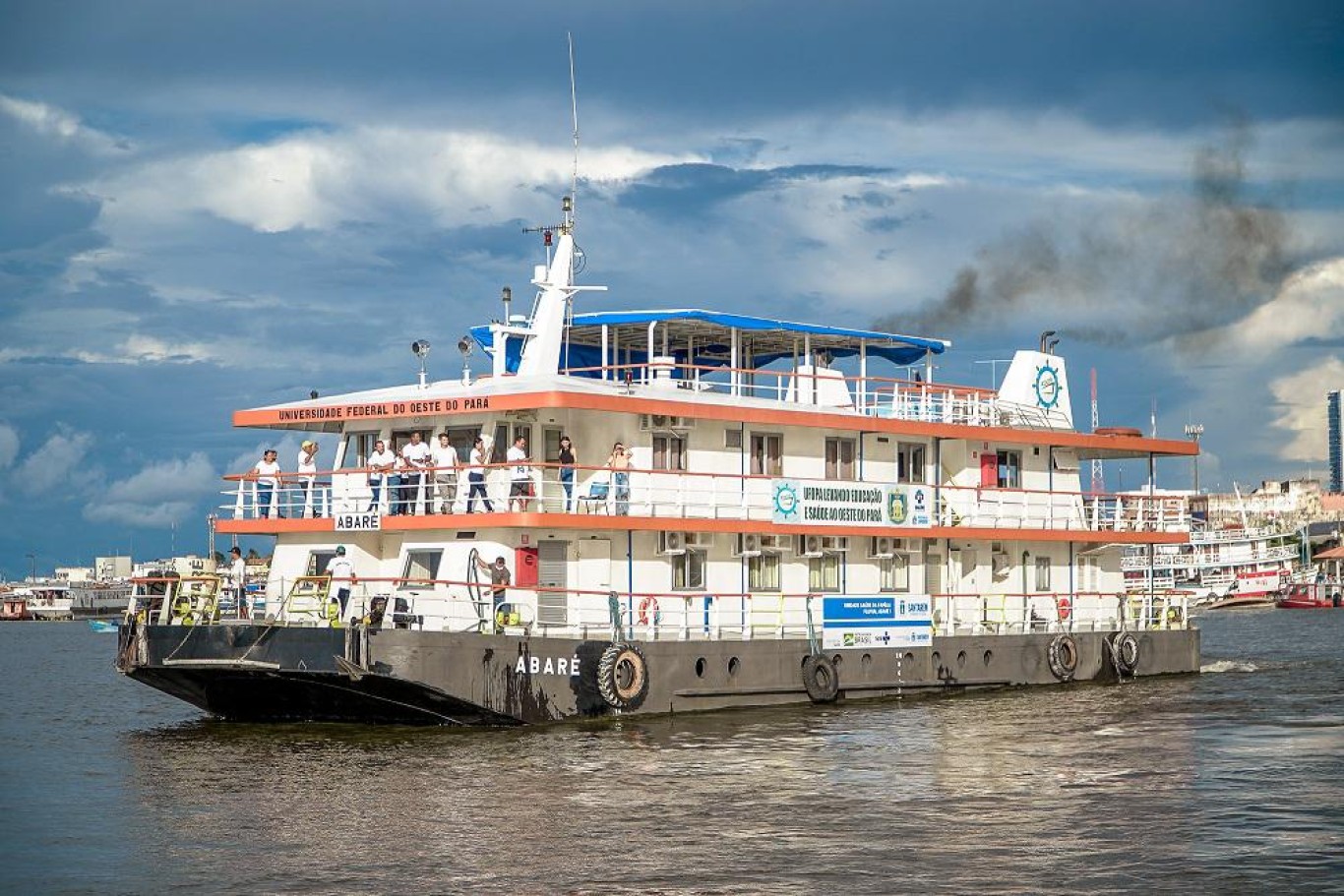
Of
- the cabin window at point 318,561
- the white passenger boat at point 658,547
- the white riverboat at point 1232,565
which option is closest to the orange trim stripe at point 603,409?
the white passenger boat at point 658,547

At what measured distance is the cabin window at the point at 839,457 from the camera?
3422cm

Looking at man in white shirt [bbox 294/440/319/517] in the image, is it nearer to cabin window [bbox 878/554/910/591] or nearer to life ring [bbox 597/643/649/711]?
life ring [bbox 597/643/649/711]

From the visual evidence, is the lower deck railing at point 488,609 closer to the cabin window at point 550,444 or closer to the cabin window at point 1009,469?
the cabin window at point 550,444

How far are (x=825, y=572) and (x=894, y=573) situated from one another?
198cm

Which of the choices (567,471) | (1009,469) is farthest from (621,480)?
(1009,469)

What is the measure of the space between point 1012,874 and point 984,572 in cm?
1985

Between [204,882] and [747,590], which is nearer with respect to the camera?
[204,882]

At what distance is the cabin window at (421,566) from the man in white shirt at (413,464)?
30.3 inches

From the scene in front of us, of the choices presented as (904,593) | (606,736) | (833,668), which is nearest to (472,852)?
(606,736)

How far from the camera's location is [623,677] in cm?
2812

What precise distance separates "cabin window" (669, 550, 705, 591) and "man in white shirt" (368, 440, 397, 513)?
5175mm

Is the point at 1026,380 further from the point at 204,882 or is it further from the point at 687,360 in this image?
the point at 204,882

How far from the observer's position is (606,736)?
88.5 feet

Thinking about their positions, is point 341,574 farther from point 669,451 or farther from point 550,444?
point 669,451
